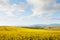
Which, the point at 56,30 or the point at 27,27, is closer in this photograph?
the point at 56,30

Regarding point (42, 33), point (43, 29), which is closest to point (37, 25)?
point (43, 29)

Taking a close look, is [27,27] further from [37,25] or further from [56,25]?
[56,25]

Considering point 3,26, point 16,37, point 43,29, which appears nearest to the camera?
point 16,37

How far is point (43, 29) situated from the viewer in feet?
23.2

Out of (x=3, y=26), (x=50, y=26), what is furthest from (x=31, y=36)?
(x=3, y=26)

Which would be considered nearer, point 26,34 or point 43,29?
point 26,34

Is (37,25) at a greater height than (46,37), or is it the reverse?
(37,25)

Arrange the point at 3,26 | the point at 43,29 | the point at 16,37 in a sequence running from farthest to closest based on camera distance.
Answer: the point at 3,26
the point at 43,29
the point at 16,37

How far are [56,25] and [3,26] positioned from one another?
2.48m

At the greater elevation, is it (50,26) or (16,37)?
(50,26)

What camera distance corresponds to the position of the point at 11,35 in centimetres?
632

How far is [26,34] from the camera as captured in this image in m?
6.34

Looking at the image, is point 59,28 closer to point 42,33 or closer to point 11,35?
point 42,33

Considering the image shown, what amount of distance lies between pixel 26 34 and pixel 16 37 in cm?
44
